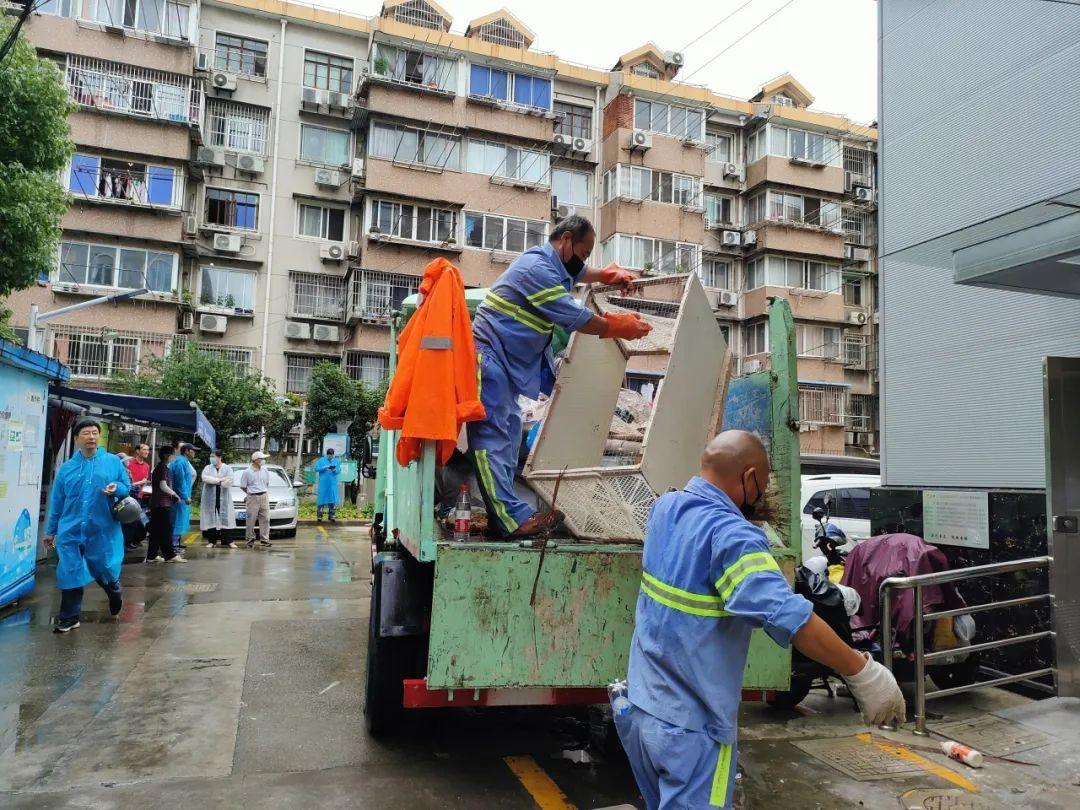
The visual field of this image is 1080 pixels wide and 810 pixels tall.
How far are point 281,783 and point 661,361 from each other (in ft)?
9.53

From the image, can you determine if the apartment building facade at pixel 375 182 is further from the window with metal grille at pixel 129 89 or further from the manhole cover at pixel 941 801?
the manhole cover at pixel 941 801

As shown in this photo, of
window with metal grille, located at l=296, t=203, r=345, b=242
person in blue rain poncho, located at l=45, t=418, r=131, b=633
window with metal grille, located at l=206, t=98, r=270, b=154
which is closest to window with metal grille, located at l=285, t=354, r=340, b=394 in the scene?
window with metal grille, located at l=296, t=203, r=345, b=242

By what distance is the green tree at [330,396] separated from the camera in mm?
23594

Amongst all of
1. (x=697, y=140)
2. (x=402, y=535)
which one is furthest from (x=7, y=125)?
(x=697, y=140)

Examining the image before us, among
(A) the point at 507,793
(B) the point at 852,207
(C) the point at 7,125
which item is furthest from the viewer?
(B) the point at 852,207

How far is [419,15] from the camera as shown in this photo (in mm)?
26781

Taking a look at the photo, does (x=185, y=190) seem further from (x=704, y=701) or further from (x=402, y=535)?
(x=704, y=701)

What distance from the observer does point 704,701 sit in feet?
7.35

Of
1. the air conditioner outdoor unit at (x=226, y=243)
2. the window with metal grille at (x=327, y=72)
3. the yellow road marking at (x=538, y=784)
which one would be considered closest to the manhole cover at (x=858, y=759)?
the yellow road marking at (x=538, y=784)

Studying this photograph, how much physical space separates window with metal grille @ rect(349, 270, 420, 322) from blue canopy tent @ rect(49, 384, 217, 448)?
11.4 meters

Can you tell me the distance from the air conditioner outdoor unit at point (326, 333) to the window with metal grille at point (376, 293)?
3.02 ft

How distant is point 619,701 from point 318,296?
2508cm

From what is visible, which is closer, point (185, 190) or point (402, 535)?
point (402, 535)

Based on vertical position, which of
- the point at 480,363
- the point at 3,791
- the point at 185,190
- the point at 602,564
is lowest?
the point at 3,791
